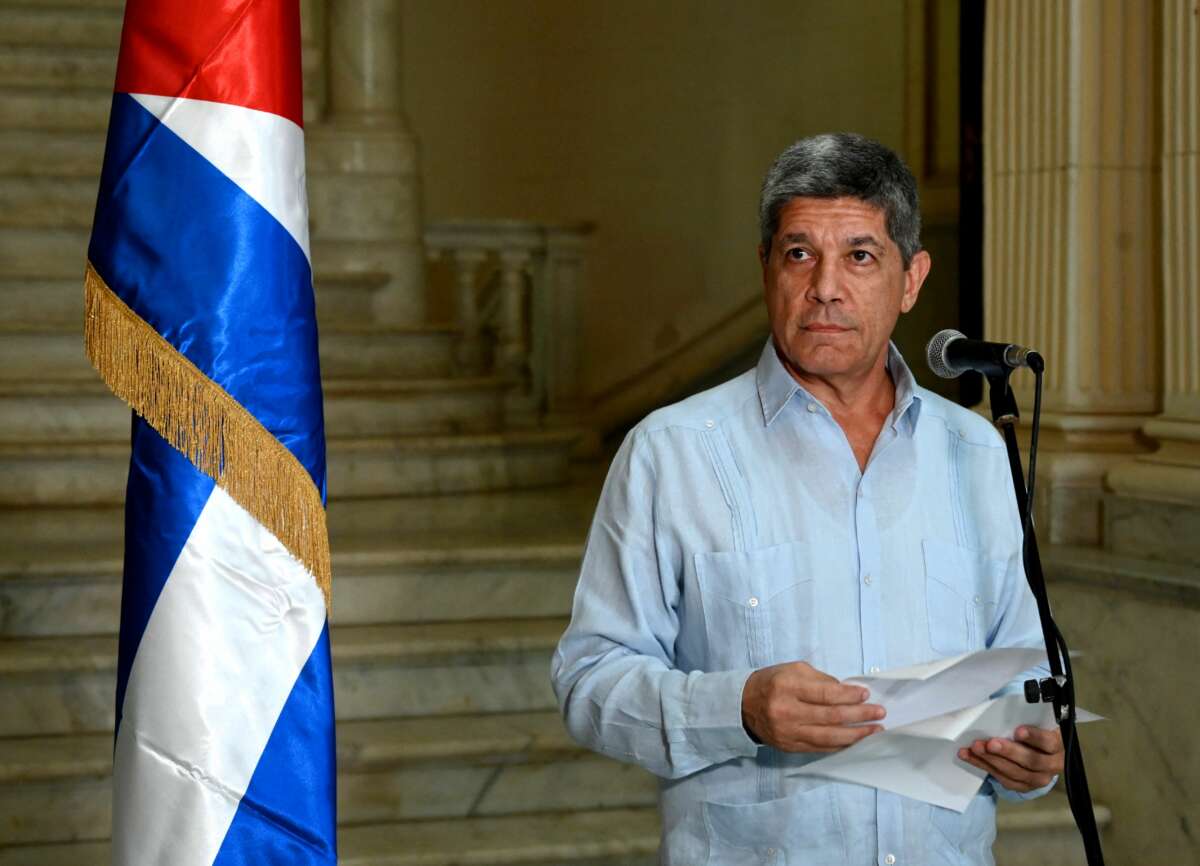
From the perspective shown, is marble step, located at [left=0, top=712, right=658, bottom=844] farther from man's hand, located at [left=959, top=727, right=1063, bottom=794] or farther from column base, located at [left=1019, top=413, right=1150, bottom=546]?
man's hand, located at [left=959, top=727, right=1063, bottom=794]

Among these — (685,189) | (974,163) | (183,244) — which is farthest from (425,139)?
(183,244)

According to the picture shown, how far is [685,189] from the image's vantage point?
28.4 ft

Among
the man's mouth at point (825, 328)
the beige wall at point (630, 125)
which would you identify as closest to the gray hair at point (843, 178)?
the man's mouth at point (825, 328)

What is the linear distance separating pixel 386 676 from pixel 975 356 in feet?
9.16

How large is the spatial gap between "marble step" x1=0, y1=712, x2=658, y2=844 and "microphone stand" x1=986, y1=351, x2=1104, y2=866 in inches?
94.8

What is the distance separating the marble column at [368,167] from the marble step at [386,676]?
2722mm

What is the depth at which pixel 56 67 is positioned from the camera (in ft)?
21.9

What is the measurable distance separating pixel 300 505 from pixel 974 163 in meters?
3.81

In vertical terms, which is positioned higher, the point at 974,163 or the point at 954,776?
the point at 974,163

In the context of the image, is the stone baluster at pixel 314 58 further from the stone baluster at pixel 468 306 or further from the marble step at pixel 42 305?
the marble step at pixel 42 305

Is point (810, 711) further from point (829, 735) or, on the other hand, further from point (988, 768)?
point (988, 768)

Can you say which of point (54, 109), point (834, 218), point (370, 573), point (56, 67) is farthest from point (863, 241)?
point (56, 67)

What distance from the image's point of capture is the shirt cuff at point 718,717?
6.06ft

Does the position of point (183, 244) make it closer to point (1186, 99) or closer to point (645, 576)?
point (645, 576)
